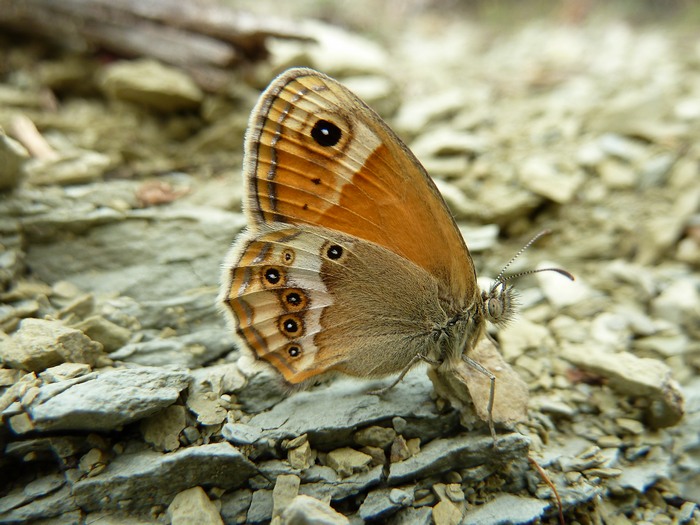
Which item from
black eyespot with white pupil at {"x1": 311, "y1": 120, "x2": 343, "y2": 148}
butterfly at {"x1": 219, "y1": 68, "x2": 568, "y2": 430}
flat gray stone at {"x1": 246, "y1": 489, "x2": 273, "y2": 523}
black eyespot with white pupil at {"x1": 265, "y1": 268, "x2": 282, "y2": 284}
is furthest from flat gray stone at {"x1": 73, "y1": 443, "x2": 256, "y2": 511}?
black eyespot with white pupil at {"x1": 311, "y1": 120, "x2": 343, "y2": 148}

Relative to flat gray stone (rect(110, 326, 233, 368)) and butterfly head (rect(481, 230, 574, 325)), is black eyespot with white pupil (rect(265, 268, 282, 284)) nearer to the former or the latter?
flat gray stone (rect(110, 326, 233, 368))

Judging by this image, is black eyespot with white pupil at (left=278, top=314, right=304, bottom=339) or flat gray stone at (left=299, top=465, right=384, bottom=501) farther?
black eyespot with white pupil at (left=278, top=314, right=304, bottom=339)

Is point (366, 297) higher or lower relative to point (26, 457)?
higher

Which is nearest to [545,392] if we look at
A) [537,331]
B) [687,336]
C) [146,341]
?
[537,331]

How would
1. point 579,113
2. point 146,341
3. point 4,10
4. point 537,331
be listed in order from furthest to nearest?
→ point 579,113 < point 4,10 < point 537,331 < point 146,341

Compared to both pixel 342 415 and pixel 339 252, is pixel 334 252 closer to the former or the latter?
pixel 339 252

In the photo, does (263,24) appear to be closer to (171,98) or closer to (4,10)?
(171,98)

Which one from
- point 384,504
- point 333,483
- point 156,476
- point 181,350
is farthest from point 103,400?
point 384,504
